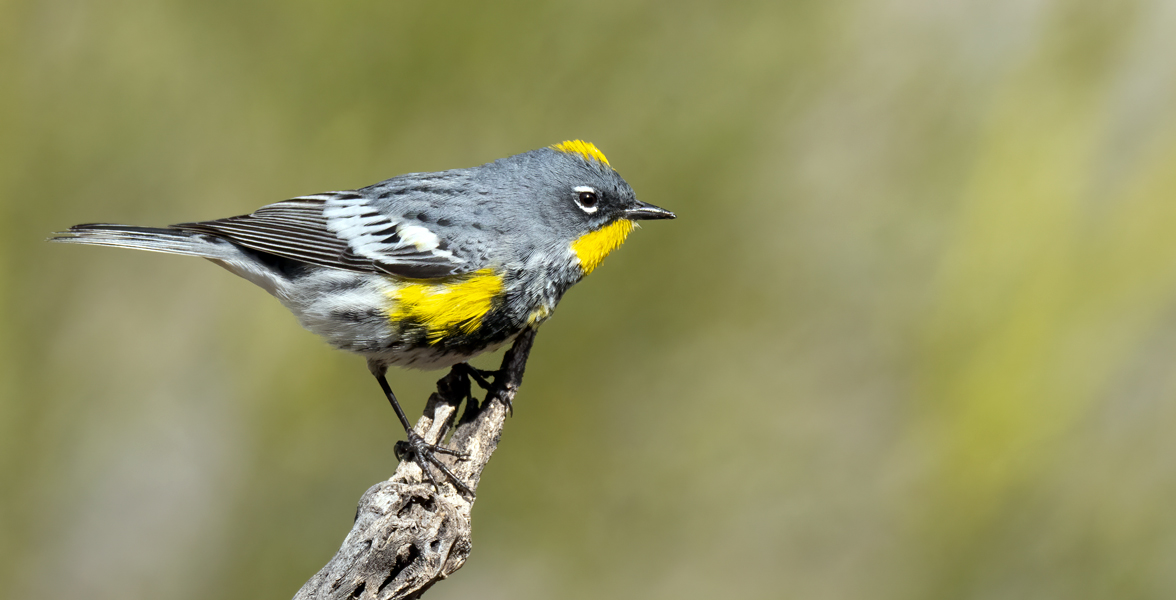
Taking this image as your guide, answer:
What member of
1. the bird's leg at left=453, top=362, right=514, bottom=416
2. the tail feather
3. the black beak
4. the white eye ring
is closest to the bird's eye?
the white eye ring

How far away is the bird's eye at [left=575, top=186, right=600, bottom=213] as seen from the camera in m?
2.94

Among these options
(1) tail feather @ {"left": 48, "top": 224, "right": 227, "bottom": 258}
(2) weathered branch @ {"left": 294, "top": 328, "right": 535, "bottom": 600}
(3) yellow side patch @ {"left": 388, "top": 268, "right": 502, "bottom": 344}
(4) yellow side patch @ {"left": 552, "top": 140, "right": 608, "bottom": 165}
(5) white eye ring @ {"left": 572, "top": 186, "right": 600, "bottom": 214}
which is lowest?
(2) weathered branch @ {"left": 294, "top": 328, "right": 535, "bottom": 600}

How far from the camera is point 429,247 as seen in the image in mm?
2756

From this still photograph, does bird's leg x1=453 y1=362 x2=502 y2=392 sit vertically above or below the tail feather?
below

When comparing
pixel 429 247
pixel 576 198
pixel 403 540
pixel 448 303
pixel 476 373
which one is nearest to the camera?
pixel 403 540

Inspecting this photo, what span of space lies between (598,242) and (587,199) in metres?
0.17

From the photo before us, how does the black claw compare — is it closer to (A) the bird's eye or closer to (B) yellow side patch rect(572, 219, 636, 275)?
(B) yellow side patch rect(572, 219, 636, 275)

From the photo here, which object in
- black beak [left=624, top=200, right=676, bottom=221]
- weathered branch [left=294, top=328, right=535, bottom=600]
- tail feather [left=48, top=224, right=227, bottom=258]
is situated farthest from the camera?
black beak [left=624, top=200, right=676, bottom=221]

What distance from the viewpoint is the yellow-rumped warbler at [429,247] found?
266 cm

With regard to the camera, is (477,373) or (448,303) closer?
(448,303)

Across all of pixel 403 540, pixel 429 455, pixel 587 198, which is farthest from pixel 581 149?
pixel 403 540

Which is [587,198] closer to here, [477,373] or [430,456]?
[477,373]

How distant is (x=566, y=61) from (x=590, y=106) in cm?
31

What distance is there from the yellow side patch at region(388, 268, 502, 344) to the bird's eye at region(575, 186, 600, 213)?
1.61ft
